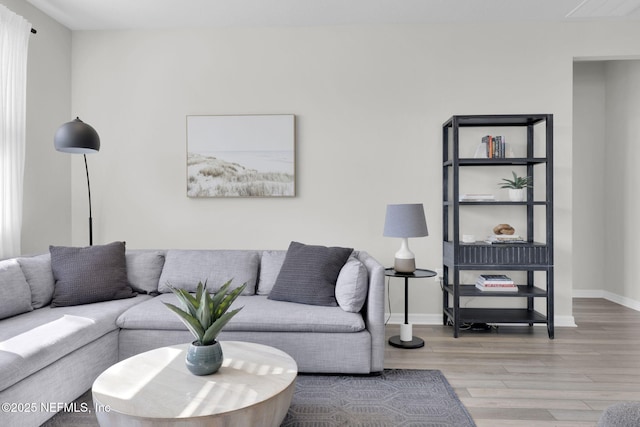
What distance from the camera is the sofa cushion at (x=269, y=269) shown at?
3.32 m

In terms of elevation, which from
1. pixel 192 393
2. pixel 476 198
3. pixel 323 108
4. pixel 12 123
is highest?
pixel 323 108

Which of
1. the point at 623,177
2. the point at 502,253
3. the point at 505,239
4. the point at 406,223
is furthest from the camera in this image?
the point at 623,177

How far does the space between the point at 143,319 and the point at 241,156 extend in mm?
1794

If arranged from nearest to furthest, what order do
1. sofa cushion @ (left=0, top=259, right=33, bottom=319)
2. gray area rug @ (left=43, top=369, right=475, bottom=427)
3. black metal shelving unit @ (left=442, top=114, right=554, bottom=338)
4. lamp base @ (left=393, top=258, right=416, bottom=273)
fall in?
gray area rug @ (left=43, top=369, right=475, bottom=427) → sofa cushion @ (left=0, top=259, right=33, bottom=319) → lamp base @ (left=393, top=258, right=416, bottom=273) → black metal shelving unit @ (left=442, top=114, right=554, bottom=338)

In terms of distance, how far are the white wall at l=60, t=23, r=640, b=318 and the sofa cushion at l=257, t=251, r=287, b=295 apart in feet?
1.92

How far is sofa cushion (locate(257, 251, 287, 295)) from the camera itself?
3.32 meters

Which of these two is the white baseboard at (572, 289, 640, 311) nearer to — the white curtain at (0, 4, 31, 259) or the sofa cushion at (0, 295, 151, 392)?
the sofa cushion at (0, 295, 151, 392)

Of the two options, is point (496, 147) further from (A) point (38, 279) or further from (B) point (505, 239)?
(A) point (38, 279)

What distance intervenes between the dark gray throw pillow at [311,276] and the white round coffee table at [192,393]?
2.75ft

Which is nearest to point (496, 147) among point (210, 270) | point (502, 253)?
point (502, 253)

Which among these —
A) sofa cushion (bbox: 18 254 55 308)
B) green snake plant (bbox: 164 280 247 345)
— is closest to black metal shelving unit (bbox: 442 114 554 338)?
green snake plant (bbox: 164 280 247 345)

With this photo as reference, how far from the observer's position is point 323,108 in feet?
13.1

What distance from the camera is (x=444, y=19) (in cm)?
384

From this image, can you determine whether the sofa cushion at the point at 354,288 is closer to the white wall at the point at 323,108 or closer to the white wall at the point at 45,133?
the white wall at the point at 323,108
